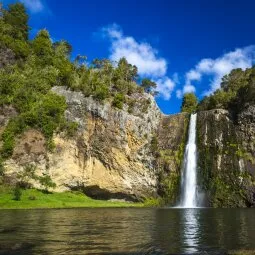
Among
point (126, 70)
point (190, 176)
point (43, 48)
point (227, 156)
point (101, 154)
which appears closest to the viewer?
point (101, 154)

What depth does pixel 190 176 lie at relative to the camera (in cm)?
6581

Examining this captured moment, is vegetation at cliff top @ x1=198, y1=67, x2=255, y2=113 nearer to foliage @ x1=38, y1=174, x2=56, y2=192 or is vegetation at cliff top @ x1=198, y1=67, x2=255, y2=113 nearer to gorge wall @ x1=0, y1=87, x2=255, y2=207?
gorge wall @ x1=0, y1=87, x2=255, y2=207

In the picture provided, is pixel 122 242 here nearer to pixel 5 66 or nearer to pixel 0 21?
pixel 5 66

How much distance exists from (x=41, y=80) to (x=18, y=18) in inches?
1329

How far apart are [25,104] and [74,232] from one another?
4660cm

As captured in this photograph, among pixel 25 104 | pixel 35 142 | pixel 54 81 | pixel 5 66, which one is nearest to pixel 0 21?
pixel 5 66

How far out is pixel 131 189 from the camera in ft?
214

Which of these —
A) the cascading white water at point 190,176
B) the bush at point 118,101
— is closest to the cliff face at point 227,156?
the cascading white water at point 190,176

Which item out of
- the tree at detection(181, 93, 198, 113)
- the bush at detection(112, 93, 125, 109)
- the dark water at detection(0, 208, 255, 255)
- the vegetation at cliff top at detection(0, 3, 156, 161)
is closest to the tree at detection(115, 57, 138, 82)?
the vegetation at cliff top at detection(0, 3, 156, 161)

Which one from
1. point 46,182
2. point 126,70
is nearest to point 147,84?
point 126,70

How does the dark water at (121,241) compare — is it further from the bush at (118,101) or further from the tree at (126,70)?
the tree at (126,70)

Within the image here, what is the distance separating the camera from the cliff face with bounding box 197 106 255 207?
6297 centimetres

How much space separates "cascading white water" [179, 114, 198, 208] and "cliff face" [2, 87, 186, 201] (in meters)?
1.82

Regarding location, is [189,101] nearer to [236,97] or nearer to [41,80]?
[236,97]
